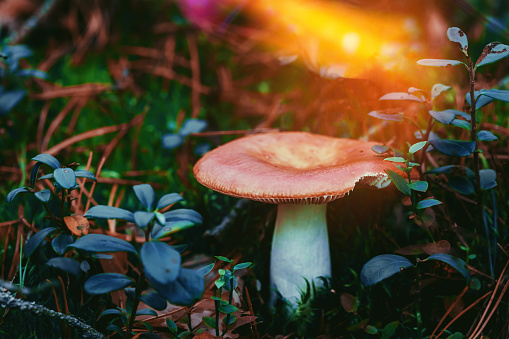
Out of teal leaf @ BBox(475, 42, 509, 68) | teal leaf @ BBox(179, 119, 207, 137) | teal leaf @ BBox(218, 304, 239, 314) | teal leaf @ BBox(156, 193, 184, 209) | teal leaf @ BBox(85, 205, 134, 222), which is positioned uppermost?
teal leaf @ BBox(475, 42, 509, 68)

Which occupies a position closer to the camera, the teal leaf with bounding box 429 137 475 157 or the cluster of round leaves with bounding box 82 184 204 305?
the cluster of round leaves with bounding box 82 184 204 305

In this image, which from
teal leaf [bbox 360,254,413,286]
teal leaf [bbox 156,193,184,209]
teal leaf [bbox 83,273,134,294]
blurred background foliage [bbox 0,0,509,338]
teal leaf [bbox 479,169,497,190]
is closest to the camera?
teal leaf [bbox 83,273,134,294]

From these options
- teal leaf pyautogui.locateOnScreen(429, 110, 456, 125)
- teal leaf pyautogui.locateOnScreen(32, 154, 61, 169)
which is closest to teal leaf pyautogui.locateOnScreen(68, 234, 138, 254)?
teal leaf pyautogui.locateOnScreen(32, 154, 61, 169)

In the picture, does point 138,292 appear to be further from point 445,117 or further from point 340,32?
point 340,32

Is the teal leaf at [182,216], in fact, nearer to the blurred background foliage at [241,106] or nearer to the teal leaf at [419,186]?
the blurred background foliage at [241,106]

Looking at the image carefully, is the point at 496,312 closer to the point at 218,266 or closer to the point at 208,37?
the point at 218,266

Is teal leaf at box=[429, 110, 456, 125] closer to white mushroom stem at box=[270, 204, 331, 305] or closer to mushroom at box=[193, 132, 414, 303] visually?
mushroom at box=[193, 132, 414, 303]

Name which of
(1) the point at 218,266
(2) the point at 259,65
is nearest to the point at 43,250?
(1) the point at 218,266
